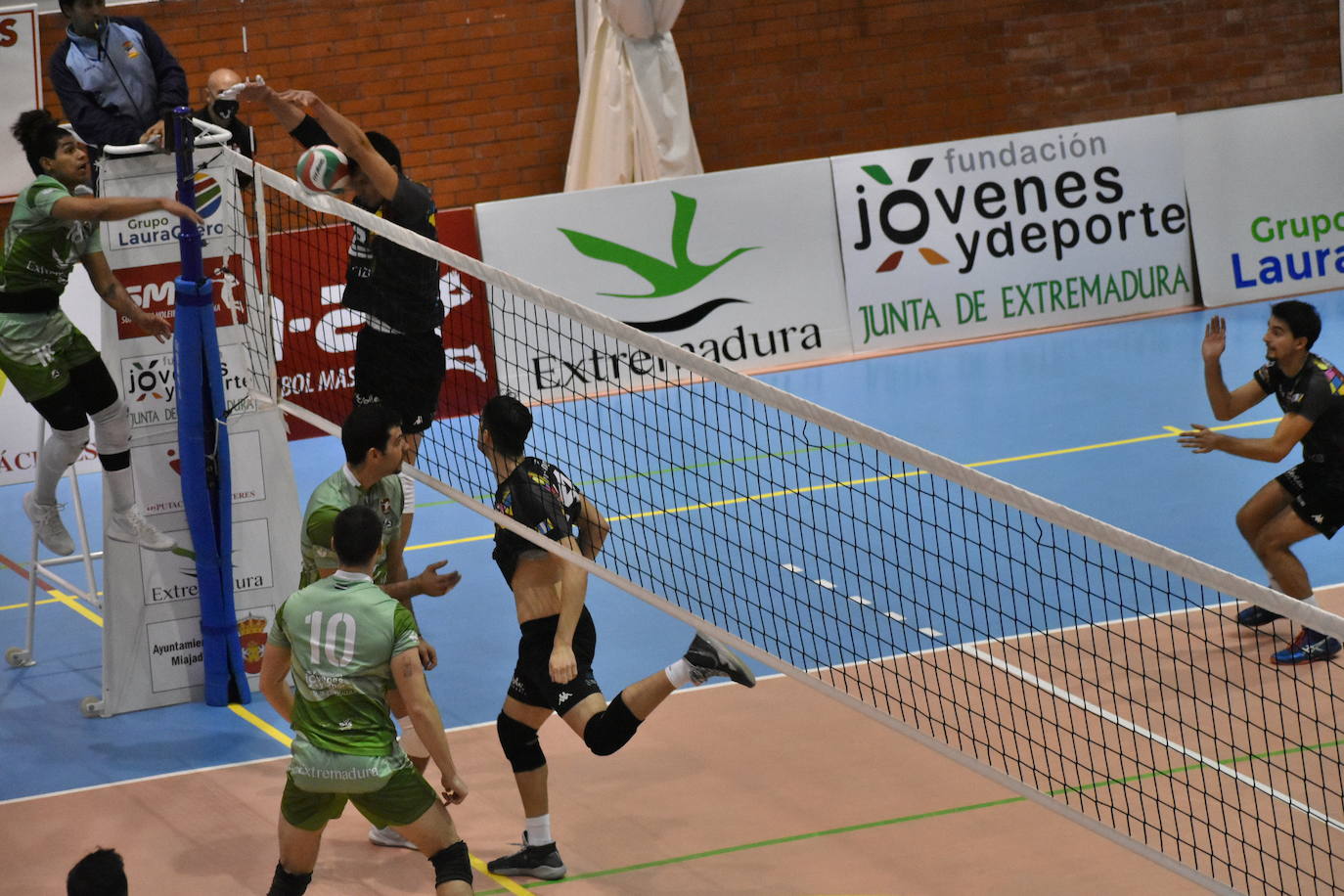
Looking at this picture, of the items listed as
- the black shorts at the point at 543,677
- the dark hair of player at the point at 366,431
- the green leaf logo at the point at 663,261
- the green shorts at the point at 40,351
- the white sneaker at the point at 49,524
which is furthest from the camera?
the green leaf logo at the point at 663,261

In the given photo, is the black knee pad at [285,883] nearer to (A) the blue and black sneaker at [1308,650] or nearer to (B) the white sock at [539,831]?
(B) the white sock at [539,831]

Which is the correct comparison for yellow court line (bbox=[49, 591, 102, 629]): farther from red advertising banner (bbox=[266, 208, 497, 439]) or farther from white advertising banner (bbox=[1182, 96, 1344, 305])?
white advertising banner (bbox=[1182, 96, 1344, 305])

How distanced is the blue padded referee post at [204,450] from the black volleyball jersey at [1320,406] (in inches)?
216

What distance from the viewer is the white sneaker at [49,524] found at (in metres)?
9.22

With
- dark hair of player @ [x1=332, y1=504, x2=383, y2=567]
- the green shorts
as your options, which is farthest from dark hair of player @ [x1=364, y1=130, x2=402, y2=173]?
dark hair of player @ [x1=332, y1=504, x2=383, y2=567]

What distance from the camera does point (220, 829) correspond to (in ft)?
23.6

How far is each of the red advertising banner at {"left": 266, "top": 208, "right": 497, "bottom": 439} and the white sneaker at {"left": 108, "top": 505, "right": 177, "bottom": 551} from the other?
5397 millimetres

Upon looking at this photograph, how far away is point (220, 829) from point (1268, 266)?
1369cm

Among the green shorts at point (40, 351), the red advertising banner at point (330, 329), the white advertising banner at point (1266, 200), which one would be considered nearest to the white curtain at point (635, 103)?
the red advertising banner at point (330, 329)

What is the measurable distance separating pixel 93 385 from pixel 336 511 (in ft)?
9.55

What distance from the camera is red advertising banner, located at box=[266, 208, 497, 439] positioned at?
46.4ft

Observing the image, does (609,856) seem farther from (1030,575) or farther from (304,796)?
(1030,575)

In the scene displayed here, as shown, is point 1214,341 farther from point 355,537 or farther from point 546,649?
point 355,537

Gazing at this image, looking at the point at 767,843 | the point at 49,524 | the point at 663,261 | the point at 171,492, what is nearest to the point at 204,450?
the point at 171,492
